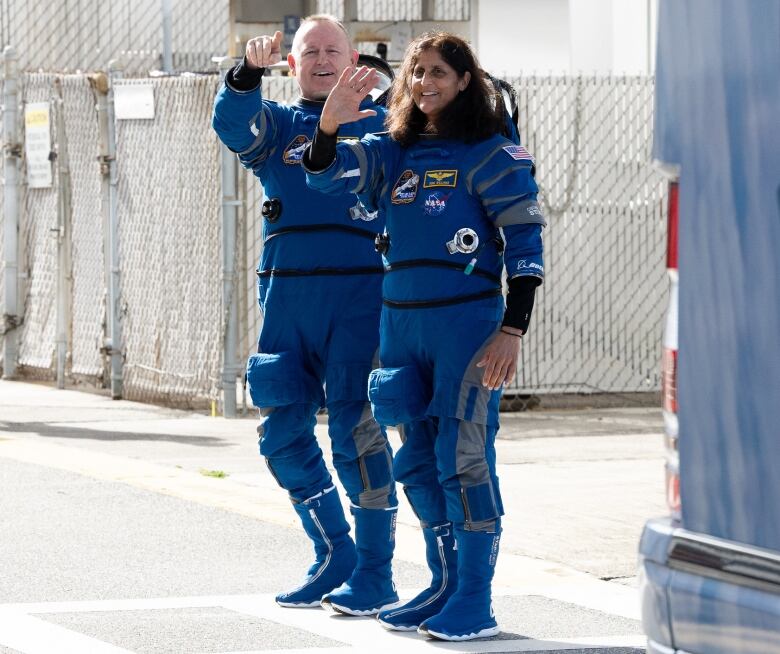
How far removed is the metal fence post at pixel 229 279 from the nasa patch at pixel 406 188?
608cm

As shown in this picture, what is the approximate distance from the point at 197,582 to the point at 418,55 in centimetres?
227

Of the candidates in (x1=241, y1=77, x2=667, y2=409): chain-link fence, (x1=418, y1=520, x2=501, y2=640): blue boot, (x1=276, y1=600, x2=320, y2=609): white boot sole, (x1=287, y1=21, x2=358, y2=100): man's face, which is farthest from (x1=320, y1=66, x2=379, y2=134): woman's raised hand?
(x1=241, y1=77, x2=667, y2=409): chain-link fence

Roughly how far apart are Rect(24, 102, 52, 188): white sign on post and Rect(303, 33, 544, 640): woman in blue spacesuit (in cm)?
825

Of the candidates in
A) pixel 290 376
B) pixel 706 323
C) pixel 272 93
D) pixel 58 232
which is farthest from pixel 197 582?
pixel 58 232

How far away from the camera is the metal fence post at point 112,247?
1317 cm

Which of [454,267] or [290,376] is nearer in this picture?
[454,267]

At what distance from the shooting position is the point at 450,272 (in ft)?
19.5

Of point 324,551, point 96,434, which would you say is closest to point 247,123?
point 324,551

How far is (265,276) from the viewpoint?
6641 millimetres

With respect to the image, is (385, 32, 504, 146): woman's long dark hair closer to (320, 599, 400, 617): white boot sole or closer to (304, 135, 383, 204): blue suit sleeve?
(304, 135, 383, 204): blue suit sleeve

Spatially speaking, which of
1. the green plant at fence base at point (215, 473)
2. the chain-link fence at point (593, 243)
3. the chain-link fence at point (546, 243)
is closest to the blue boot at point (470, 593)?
the green plant at fence base at point (215, 473)

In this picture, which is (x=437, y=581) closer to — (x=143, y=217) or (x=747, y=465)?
(x=747, y=465)

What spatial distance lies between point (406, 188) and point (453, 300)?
1.35 feet

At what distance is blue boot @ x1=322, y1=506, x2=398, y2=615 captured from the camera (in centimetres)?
648
